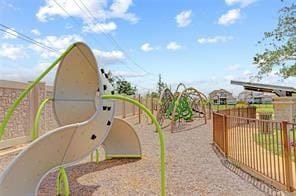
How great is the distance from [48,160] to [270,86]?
2018cm

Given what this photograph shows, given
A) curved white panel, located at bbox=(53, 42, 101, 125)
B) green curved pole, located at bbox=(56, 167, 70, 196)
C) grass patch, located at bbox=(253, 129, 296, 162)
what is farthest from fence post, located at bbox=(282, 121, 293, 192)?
green curved pole, located at bbox=(56, 167, 70, 196)

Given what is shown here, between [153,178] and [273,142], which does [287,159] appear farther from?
[153,178]

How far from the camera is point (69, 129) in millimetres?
4812

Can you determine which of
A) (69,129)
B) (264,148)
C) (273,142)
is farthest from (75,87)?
(264,148)

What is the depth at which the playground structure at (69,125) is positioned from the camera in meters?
4.64

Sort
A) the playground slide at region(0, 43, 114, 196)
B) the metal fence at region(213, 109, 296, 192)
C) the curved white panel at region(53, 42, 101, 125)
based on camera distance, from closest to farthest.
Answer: the playground slide at region(0, 43, 114, 196), the metal fence at region(213, 109, 296, 192), the curved white panel at region(53, 42, 101, 125)

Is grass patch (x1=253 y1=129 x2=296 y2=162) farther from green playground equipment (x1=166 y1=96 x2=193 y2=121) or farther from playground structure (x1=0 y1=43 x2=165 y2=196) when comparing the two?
green playground equipment (x1=166 y1=96 x2=193 y2=121)

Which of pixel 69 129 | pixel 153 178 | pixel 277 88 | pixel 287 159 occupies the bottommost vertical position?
pixel 153 178

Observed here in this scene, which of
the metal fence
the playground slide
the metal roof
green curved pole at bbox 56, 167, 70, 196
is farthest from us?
the metal roof

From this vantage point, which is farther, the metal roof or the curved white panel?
the metal roof

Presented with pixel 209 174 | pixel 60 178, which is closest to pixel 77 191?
pixel 60 178

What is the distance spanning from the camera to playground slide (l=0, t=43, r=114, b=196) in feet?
15.1

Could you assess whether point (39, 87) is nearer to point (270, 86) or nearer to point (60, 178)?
point (60, 178)

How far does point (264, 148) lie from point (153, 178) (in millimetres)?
2408
